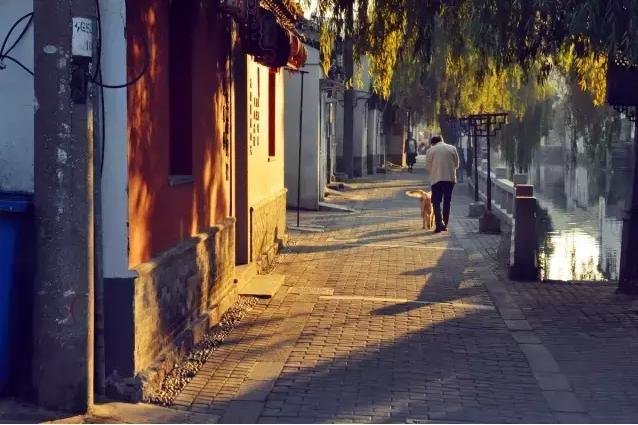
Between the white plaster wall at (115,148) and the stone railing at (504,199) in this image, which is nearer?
the white plaster wall at (115,148)

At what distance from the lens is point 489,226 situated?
18.2m

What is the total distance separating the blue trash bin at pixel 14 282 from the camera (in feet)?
18.2

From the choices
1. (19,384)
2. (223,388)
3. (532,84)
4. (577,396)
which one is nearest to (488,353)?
(577,396)

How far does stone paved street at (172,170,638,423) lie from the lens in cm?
620

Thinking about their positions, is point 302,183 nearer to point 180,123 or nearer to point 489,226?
point 489,226

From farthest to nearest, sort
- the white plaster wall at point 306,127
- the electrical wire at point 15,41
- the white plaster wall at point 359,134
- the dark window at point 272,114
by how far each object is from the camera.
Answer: the white plaster wall at point 359,134 < the white plaster wall at point 306,127 < the dark window at point 272,114 < the electrical wire at point 15,41

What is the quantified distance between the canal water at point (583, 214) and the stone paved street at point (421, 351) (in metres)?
1.83

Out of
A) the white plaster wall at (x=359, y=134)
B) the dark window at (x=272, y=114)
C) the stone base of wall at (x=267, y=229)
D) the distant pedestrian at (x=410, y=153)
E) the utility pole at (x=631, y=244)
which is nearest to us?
the utility pole at (x=631, y=244)

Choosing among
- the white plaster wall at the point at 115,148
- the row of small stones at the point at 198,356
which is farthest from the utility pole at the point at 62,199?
the row of small stones at the point at 198,356

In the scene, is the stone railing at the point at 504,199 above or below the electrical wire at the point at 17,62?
below

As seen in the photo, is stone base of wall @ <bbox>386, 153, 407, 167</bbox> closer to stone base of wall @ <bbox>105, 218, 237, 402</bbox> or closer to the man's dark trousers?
the man's dark trousers

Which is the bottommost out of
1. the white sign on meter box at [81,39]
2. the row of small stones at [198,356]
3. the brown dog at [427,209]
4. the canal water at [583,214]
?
the canal water at [583,214]

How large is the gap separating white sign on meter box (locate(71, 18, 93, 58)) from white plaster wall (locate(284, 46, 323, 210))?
575 inches

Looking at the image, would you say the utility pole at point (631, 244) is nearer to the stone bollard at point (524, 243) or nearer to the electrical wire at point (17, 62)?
the stone bollard at point (524, 243)
